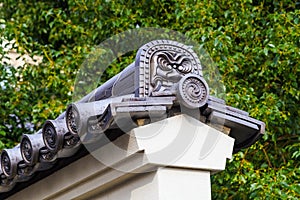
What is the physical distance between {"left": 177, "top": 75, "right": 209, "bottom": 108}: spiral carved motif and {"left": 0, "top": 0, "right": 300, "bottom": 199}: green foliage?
2412 millimetres

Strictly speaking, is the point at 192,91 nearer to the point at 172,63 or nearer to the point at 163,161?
the point at 172,63

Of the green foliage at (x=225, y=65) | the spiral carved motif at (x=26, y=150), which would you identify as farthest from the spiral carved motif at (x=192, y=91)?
the green foliage at (x=225, y=65)

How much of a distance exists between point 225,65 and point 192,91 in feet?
9.94

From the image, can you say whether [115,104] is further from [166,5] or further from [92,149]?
[166,5]

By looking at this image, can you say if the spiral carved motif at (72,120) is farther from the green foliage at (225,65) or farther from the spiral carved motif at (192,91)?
the green foliage at (225,65)

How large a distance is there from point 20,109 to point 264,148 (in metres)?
2.49

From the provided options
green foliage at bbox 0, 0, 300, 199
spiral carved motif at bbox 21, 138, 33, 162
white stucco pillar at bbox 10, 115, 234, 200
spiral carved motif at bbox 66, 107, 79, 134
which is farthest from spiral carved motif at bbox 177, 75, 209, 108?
green foliage at bbox 0, 0, 300, 199

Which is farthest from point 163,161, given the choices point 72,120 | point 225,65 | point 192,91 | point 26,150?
point 225,65

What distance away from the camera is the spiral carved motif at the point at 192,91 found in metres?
2.81

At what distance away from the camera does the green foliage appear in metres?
5.60

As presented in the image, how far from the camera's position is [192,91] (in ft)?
9.30

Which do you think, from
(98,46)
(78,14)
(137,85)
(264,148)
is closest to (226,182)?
(264,148)

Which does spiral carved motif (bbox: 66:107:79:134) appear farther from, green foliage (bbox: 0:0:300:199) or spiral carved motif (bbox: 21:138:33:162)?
green foliage (bbox: 0:0:300:199)

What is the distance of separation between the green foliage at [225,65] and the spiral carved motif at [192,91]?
2.41m
